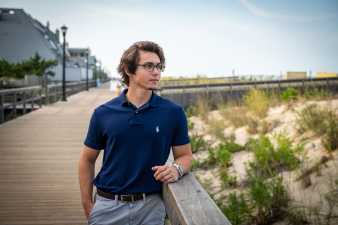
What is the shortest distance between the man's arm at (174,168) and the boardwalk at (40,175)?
2.18 metres

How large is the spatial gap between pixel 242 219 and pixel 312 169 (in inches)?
72.8

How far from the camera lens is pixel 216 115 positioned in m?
14.6

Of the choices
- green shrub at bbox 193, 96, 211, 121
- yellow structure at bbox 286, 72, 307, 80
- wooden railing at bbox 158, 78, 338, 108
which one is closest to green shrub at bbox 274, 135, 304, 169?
green shrub at bbox 193, 96, 211, 121

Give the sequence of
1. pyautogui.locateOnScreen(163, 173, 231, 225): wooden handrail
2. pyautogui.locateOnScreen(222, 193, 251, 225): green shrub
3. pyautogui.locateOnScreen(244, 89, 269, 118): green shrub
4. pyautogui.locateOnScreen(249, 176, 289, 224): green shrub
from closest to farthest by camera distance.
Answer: pyautogui.locateOnScreen(163, 173, 231, 225): wooden handrail < pyautogui.locateOnScreen(222, 193, 251, 225): green shrub < pyautogui.locateOnScreen(249, 176, 289, 224): green shrub < pyautogui.locateOnScreen(244, 89, 269, 118): green shrub

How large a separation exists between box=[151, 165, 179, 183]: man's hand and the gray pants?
0.83 feet

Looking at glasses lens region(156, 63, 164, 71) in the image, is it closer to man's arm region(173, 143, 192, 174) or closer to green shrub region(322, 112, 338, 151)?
man's arm region(173, 143, 192, 174)

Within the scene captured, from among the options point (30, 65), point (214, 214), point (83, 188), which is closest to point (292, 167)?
point (83, 188)

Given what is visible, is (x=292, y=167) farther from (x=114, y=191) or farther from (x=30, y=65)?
(x=30, y=65)

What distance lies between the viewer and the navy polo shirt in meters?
2.20

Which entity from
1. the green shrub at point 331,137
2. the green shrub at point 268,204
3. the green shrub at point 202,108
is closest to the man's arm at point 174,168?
the green shrub at point 268,204

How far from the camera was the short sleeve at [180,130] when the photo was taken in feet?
7.56

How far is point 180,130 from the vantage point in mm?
2320

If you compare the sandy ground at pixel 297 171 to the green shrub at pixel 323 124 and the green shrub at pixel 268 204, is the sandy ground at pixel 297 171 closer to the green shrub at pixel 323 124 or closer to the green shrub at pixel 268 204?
the green shrub at pixel 323 124

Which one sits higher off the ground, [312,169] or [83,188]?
[83,188]
